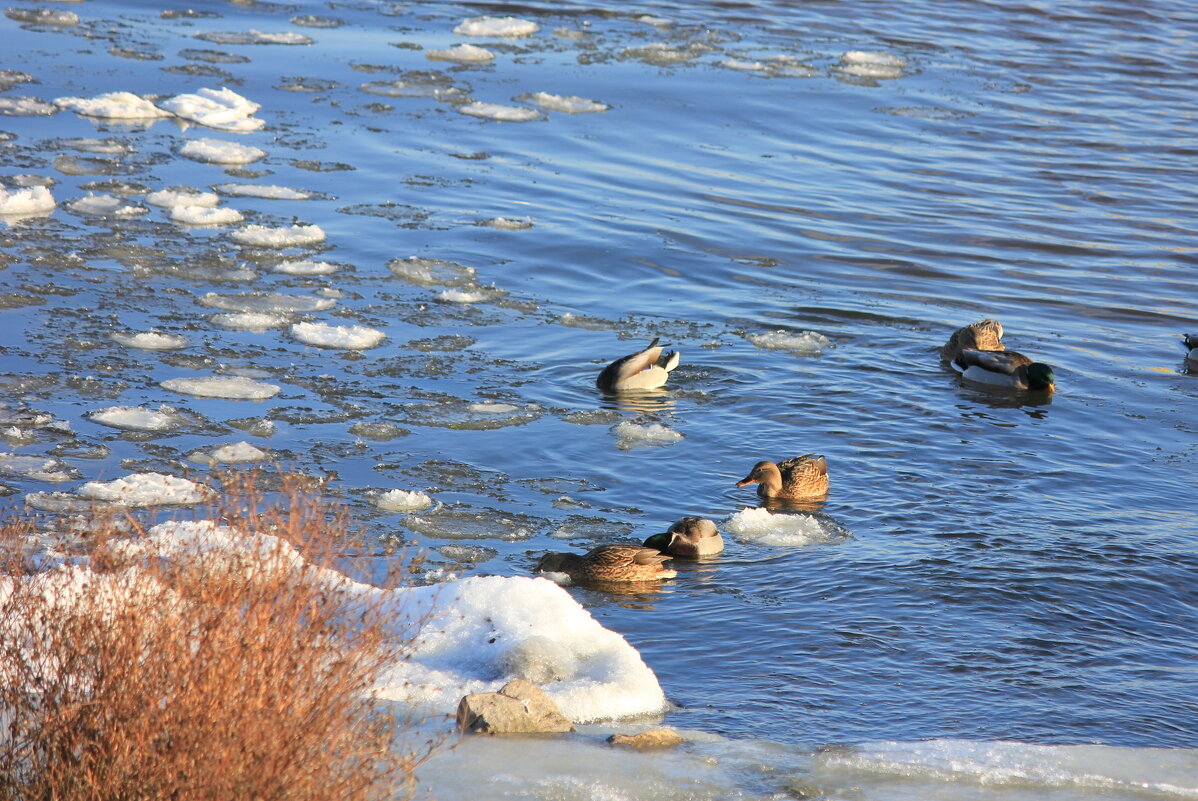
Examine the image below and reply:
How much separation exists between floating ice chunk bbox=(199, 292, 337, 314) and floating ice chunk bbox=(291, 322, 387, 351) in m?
0.50

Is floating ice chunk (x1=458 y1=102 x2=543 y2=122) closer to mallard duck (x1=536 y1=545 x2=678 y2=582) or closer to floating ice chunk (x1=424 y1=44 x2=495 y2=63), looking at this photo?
floating ice chunk (x1=424 y1=44 x2=495 y2=63)

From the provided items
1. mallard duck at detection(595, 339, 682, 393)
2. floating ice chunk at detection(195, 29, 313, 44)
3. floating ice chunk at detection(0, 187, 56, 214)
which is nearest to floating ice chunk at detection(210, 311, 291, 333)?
mallard duck at detection(595, 339, 682, 393)

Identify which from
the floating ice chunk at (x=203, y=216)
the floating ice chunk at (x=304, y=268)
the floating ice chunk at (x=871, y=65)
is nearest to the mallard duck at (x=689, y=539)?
the floating ice chunk at (x=304, y=268)

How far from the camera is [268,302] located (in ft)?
38.7

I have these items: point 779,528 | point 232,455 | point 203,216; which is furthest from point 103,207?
point 779,528

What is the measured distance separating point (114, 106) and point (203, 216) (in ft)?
14.1

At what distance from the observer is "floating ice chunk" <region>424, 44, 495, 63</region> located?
21.2 metres

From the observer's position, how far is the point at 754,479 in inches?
355

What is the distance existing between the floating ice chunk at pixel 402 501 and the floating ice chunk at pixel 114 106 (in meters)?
10.5

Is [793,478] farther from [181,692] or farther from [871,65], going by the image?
[871,65]

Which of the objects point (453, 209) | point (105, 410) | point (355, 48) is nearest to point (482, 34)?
point (355, 48)

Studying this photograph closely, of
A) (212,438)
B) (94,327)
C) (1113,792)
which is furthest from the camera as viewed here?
(94,327)

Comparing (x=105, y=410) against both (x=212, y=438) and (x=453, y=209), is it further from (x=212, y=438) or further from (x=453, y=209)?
(x=453, y=209)

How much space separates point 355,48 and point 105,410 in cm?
1319
